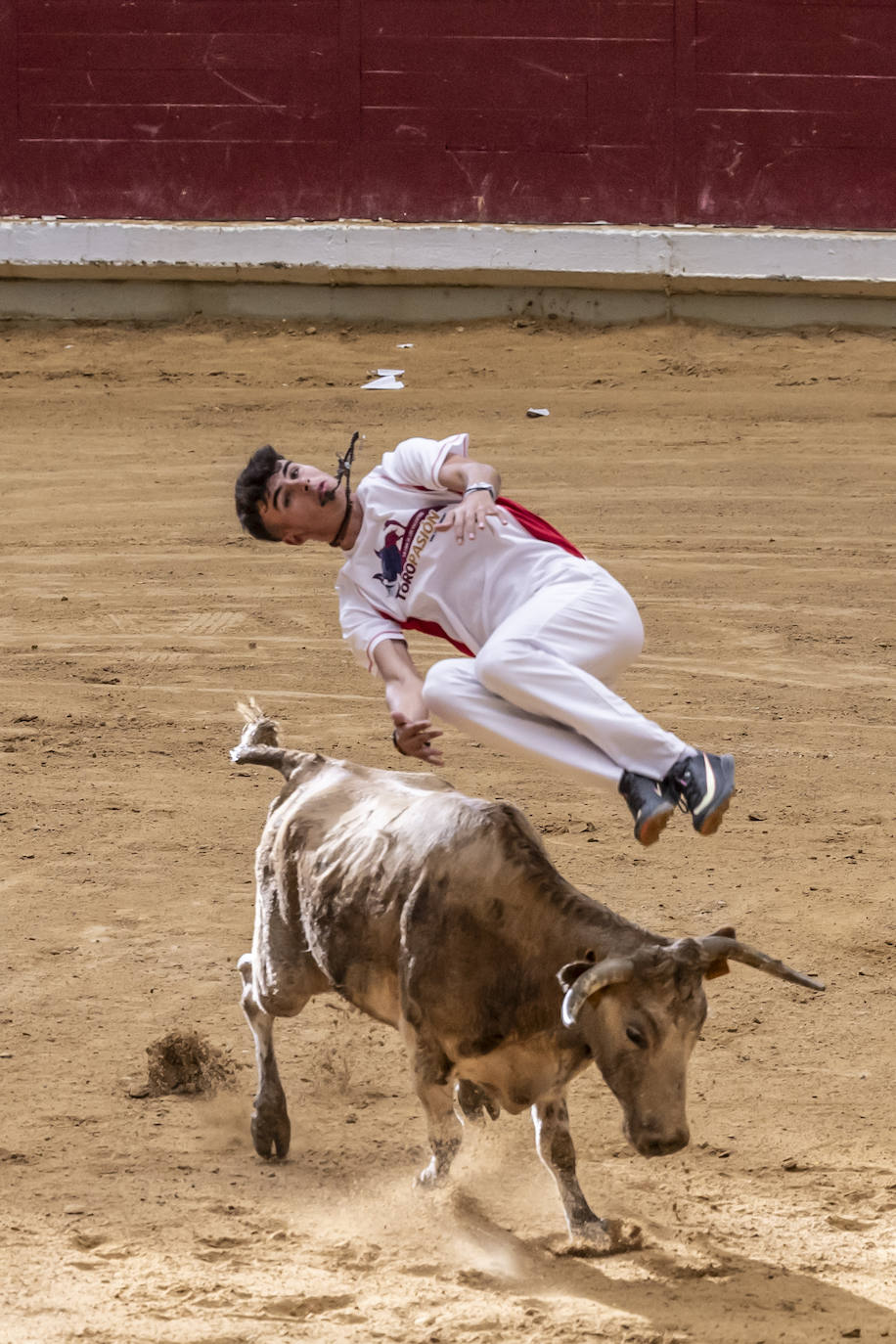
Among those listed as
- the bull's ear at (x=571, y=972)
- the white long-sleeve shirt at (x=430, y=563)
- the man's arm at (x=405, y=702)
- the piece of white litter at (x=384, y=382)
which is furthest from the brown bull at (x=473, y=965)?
the piece of white litter at (x=384, y=382)

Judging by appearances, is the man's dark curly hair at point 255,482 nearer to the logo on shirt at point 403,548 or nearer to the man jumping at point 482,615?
the man jumping at point 482,615

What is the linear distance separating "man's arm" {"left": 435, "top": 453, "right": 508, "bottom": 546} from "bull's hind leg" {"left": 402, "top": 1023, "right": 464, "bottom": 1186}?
48.6 inches

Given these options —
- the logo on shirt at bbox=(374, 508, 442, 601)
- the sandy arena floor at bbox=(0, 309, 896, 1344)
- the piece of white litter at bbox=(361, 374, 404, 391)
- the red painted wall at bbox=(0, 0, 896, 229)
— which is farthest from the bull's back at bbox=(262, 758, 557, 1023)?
the red painted wall at bbox=(0, 0, 896, 229)

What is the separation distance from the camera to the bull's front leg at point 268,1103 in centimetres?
428

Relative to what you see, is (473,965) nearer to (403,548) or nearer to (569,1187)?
(569,1187)

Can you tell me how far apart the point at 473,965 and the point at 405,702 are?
798 mm

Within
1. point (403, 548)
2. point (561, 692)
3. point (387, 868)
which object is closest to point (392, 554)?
point (403, 548)

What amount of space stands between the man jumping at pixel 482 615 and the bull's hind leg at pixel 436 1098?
692 mm

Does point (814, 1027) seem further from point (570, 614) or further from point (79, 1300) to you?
point (79, 1300)

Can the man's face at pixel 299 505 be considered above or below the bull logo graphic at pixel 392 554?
above

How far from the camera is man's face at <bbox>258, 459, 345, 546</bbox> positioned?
14.7ft

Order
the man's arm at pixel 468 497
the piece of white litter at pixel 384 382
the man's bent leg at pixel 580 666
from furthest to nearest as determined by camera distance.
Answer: the piece of white litter at pixel 384 382, the man's arm at pixel 468 497, the man's bent leg at pixel 580 666

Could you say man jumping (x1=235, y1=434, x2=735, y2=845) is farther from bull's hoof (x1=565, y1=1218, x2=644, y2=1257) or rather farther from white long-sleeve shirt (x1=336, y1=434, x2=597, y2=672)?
bull's hoof (x1=565, y1=1218, x2=644, y2=1257)

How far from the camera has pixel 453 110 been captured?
12594 millimetres
